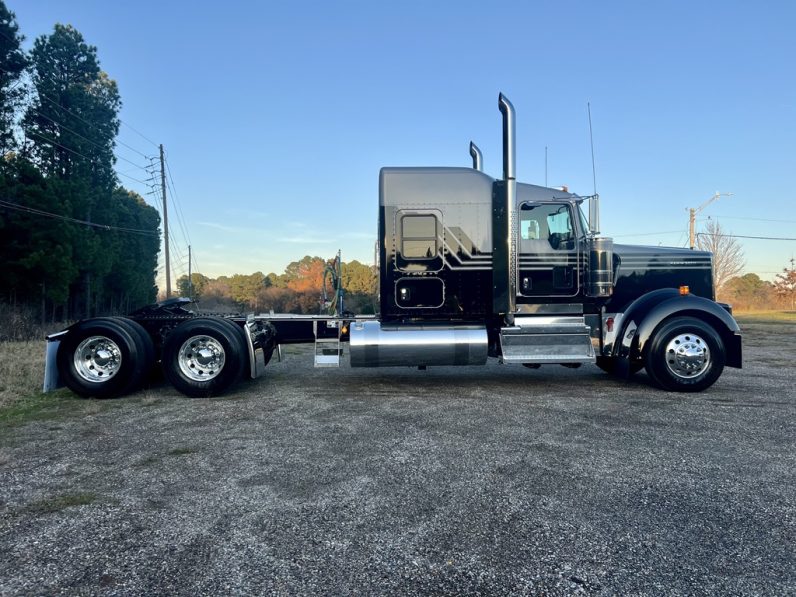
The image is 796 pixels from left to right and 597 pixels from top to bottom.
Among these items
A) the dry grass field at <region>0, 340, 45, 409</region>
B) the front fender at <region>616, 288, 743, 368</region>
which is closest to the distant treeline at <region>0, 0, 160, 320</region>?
the dry grass field at <region>0, 340, 45, 409</region>

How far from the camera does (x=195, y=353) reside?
693 centimetres

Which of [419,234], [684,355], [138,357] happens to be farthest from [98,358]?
[684,355]

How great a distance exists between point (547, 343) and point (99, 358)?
643 cm

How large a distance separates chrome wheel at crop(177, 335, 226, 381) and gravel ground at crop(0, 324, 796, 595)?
2.29 feet

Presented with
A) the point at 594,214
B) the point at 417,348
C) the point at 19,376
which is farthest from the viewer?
the point at 19,376

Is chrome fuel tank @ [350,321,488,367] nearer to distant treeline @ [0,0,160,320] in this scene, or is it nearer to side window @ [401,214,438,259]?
side window @ [401,214,438,259]

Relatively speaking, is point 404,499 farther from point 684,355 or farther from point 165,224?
point 165,224

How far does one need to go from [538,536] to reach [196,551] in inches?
75.7

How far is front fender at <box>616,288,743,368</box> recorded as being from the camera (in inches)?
274

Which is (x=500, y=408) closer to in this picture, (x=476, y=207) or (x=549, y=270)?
(x=549, y=270)

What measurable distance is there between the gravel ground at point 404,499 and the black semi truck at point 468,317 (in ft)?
2.68

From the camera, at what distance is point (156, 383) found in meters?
7.95

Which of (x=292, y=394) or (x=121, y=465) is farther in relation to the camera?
(x=292, y=394)

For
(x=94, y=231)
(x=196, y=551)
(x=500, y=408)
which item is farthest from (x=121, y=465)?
(x=94, y=231)
